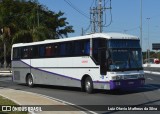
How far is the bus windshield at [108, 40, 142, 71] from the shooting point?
69.3ft

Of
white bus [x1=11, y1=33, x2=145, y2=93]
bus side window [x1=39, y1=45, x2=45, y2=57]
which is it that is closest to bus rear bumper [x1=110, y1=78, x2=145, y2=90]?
white bus [x1=11, y1=33, x2=145, y2=93]

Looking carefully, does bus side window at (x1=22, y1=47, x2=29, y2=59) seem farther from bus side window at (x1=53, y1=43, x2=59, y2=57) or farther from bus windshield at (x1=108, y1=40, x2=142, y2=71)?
bus windshield at (x1=108, y1=40, x2=142, y2=71)

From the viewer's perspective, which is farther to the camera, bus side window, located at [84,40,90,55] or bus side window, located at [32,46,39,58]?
bus side window, located at [32,46,39,58]

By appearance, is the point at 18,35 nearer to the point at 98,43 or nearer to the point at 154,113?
the point at 98,43

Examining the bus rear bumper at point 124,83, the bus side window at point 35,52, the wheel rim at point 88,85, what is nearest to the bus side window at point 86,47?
the wheel rim at point 88,85

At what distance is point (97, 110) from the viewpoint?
50.3 ft

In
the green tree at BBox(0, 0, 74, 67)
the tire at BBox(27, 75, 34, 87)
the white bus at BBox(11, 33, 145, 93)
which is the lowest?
the tire at BBox(27, 75, 34, 87)

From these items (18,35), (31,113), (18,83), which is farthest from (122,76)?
(18,35)

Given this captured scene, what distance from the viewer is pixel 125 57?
21.6 metres

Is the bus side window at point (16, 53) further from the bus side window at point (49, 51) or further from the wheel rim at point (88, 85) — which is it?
the wheel rim at point (88, 85)

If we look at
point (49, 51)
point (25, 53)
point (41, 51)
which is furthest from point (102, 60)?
point (25, 53)

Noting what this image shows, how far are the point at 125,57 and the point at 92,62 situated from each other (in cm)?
179

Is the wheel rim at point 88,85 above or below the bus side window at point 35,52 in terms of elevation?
below

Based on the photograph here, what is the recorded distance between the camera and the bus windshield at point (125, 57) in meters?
21.1
